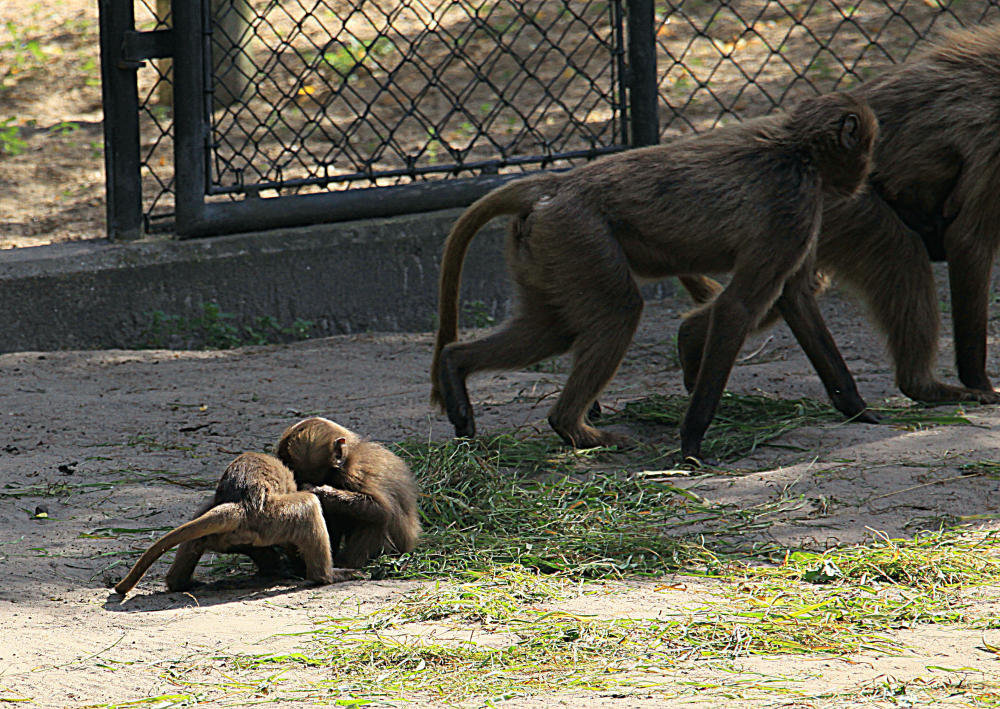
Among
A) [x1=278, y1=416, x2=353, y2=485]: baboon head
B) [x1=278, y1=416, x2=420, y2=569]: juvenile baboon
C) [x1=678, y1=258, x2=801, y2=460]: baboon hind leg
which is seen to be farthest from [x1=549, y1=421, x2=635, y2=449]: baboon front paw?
[x1=278, y1=416, x2=353, y2=485]: baboon head

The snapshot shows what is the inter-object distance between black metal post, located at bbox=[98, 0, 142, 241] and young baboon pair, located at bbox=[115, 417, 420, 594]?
2920mm

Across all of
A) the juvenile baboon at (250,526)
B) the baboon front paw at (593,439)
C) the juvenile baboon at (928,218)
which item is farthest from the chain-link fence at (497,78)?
the juvenile baboon at (250,526)

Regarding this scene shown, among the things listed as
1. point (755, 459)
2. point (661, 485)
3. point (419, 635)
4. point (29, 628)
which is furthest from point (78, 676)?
point (755, 459)

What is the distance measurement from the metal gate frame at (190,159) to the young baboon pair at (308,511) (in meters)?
2.79

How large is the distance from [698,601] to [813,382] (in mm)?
2489

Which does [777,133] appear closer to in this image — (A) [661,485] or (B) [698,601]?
(A) [661,485]

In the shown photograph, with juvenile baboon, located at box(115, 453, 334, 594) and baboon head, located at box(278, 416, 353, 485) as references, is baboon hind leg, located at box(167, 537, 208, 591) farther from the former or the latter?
baboon head, located at box(278, 416, 353, 485)

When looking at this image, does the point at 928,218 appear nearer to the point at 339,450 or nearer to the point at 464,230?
the point at 464,230

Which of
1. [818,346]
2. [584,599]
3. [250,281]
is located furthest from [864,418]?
[250,281]

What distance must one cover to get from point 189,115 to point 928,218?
341 cm

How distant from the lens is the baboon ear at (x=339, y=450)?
372 cm

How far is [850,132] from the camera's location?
4.55 metres

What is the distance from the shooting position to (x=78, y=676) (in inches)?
112

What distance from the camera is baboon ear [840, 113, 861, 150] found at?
4547mm
